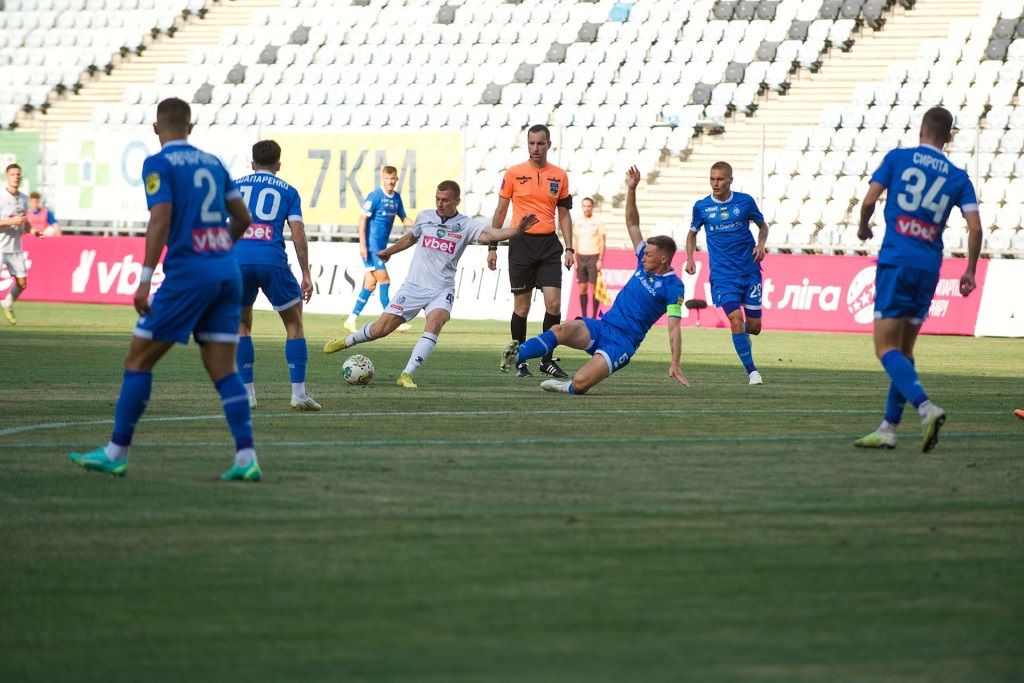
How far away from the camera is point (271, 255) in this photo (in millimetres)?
11352

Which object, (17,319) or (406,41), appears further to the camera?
(406,41)

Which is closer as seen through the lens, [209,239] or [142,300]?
[142,300]

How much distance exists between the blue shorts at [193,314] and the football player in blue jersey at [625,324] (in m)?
5.48

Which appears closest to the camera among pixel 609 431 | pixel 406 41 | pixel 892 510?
pixel 892 510

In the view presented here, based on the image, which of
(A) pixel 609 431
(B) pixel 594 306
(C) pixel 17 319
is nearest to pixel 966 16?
(B) pixel 594 306

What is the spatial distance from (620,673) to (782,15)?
1131 inches

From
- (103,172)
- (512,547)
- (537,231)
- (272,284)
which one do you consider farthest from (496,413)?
(103,172)

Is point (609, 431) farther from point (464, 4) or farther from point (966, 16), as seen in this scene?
point (464, 4)

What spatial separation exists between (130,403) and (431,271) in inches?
251

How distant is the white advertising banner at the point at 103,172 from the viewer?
3106 cm

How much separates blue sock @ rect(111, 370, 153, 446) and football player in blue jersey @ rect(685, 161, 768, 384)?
8241mm

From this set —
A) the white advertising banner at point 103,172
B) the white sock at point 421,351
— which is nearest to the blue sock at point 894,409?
the white sock at point 421,351

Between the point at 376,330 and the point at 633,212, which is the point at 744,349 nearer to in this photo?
the point at 633,212

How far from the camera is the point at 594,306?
2523cm
